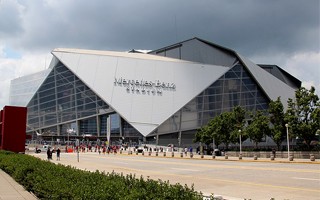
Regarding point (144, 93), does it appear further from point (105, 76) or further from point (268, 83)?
point (268, 83)

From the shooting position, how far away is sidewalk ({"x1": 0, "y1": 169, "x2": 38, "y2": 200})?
1195 cm

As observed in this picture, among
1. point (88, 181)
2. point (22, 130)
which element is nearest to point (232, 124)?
point (22, 130)

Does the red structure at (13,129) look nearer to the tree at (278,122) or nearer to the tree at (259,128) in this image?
the tree at (259,128)

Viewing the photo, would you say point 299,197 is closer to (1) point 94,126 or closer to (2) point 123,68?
(2) point 123,68

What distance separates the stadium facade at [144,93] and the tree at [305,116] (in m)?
40.8

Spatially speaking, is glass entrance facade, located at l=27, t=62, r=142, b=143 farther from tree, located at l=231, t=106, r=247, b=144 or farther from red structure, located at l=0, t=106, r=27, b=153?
red structure, located at l=0, t=106, r=27, b=153

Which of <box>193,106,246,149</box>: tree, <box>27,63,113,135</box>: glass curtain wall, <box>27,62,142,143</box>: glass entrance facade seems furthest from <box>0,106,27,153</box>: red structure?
<box>27,63,113,135</box>: glass curtain wall

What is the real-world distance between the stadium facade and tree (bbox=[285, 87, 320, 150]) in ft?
134

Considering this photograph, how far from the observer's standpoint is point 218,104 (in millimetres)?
85875

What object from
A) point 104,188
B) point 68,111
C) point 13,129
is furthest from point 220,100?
point 104,188

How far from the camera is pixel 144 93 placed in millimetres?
83250

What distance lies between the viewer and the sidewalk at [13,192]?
39.2 ft

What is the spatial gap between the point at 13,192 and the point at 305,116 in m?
38.5

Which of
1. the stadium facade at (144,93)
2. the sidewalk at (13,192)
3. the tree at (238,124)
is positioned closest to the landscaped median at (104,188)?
the sidewalk at (13,192)
